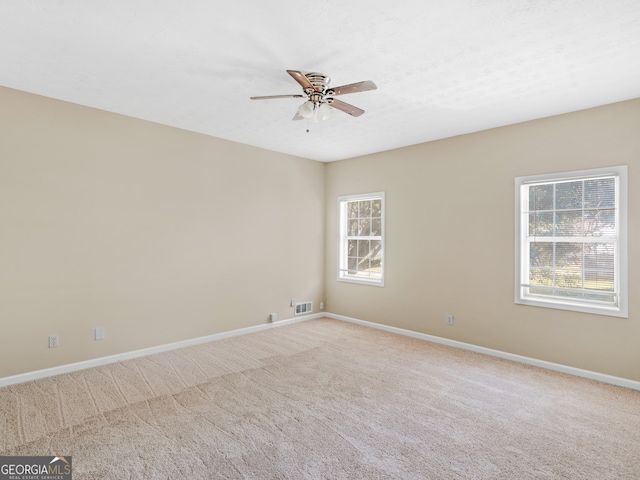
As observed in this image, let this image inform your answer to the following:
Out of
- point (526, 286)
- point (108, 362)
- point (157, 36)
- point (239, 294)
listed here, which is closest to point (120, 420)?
point (108, 362)

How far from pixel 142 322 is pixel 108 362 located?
511 millimetres

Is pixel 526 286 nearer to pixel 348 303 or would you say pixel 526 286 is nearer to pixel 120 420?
pixel 348 303

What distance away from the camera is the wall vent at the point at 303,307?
5.75 meters

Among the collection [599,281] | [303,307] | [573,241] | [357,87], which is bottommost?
[303,307]

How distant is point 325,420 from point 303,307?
3.20 metres

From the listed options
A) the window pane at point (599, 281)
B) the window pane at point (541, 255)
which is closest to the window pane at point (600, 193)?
the window pane at point (541, 255)

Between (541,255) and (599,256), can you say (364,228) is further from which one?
(599,256)

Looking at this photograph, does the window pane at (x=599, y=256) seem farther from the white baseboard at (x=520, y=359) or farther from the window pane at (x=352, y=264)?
the window pane at (x=352, y=264)

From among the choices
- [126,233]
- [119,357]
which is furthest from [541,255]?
[119,357]

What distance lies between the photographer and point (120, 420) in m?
2.61

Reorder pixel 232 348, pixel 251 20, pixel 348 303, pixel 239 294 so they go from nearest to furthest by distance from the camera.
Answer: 1. pixel 251 20
2. pixel 232 348
3. pixel 239 294
4. pixel 348 303

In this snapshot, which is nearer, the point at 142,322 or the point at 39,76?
the point at 39,76

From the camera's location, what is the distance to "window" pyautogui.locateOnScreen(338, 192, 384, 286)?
5.50 metres

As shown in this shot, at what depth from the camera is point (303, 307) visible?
19.1 feet
